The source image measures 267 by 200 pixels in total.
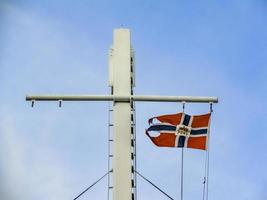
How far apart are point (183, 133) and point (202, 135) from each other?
0.48m

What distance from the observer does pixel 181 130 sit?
46.2 ft

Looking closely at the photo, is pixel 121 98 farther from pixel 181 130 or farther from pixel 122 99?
pixel 181 130

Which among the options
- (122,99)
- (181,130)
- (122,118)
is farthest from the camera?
(181,130)

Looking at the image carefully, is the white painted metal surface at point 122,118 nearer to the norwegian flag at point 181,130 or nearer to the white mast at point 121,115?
the white mast at point 121,115

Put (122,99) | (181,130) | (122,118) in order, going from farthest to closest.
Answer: (181,130) → (122,99) → (122,118)

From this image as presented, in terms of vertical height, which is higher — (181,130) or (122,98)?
(122,98)

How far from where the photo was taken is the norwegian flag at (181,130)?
45.8ft

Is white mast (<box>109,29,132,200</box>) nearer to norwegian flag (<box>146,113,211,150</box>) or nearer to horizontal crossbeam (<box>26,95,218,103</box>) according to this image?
horizontal crossbeam (<box>26,95,218,103</box>)

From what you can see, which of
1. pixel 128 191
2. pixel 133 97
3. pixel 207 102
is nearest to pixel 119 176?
pixel 128 191

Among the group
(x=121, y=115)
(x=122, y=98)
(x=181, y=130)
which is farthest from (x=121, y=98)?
(x=181, y=130)

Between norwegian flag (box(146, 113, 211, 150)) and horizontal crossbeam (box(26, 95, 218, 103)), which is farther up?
horizontal crossbeam (box(26, 95, 218, 103))

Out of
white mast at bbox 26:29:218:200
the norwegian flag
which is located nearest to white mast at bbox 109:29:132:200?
white mast at bbox 26:29:218:200

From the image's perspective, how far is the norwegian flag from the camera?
13969 millimetres

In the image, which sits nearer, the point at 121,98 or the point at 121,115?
the point at 121,115
